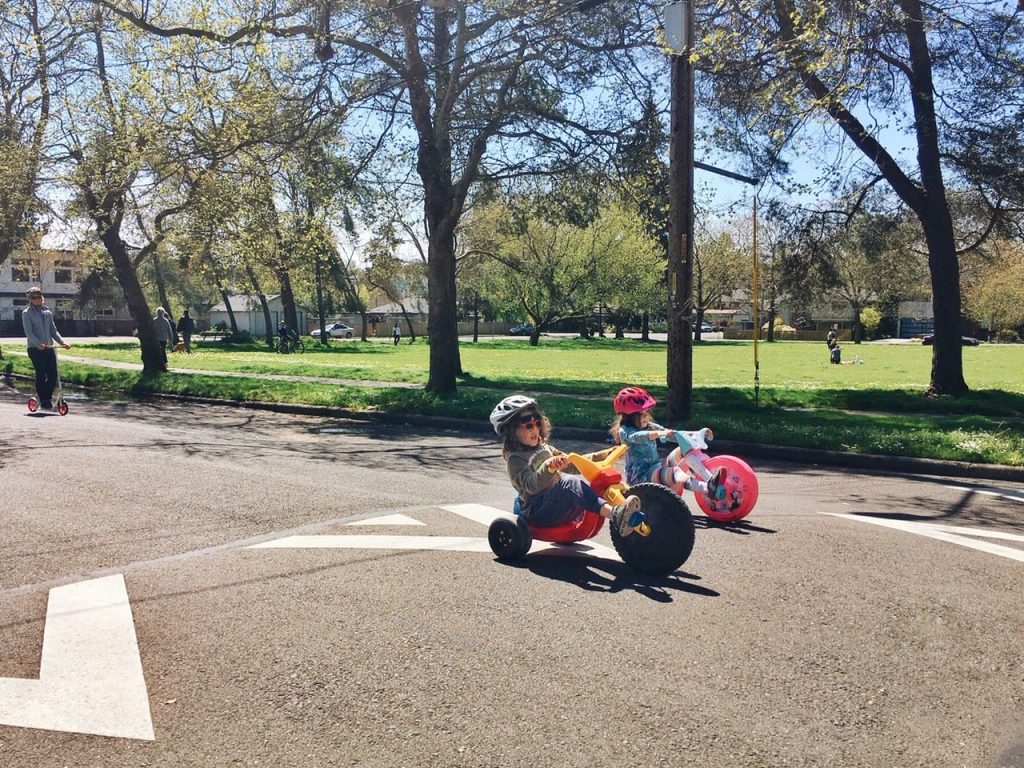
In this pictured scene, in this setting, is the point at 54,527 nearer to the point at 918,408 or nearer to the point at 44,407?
the point at 44,407

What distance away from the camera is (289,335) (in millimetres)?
46344

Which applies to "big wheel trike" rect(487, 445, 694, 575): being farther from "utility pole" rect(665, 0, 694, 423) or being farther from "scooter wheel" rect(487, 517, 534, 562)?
"utility pole" rect(665, 0, 694, 423)

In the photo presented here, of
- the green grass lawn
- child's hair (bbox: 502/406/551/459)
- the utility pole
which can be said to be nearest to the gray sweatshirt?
the green grass lawn

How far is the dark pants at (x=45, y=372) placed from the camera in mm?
14516

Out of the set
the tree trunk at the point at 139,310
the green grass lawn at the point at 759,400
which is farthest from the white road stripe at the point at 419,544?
the tree trunk at the point at 139,310

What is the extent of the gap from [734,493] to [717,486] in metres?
0.14

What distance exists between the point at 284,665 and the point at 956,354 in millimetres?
16210

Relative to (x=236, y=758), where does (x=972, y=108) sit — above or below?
above

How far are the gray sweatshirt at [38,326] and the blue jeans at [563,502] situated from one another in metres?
11.6

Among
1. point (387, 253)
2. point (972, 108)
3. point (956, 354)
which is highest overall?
point (972, 108)

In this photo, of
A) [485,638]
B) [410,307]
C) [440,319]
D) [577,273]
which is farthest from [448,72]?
[410,307]

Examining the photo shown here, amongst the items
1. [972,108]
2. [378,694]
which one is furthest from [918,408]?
[378,694]

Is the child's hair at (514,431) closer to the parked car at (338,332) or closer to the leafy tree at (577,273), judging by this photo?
the leafy tree at (577,273)

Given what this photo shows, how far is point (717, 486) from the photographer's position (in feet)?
22.8
